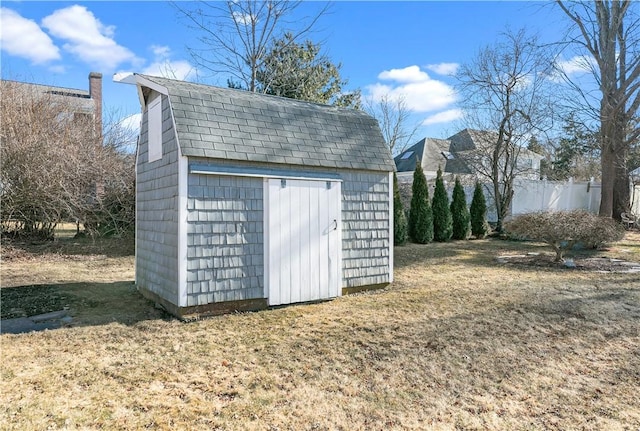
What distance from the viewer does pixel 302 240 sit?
5469 millimetres

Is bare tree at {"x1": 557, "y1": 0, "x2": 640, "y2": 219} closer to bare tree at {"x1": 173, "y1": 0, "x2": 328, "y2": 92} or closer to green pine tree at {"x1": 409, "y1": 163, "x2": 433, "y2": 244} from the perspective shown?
green pine tree at {"x1": 409, "y1": 163, "x2": 433, "y2": 244}

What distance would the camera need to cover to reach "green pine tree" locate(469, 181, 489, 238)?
13852 millimetres

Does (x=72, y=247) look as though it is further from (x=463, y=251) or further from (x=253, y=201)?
(x=463, y=251)

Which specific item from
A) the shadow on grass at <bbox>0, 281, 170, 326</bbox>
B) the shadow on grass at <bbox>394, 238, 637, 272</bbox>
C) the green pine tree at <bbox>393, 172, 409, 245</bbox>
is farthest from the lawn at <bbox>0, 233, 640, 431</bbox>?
the green pine tree at <bbox>393, 172, 409, 245</bbox>

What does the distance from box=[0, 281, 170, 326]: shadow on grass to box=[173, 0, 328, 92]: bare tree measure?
1028 centimetres

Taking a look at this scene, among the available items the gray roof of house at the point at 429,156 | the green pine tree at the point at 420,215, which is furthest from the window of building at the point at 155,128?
the gray roof of house at the point at 429,156

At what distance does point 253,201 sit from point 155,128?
5.93ft

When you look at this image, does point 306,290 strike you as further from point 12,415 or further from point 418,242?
point 418,242

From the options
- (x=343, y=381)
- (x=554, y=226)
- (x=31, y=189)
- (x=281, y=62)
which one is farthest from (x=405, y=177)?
(x=343, y=381)

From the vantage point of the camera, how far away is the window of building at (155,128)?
5.41 metres

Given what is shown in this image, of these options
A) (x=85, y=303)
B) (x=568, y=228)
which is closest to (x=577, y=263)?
(x=568, y=228)

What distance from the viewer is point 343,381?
3166 millimetres

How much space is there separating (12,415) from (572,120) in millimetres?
13412

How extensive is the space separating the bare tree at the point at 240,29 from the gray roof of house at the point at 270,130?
933 centimetres
